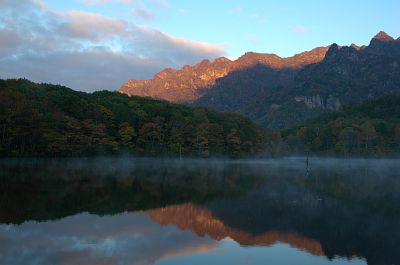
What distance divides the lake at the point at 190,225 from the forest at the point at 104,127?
22884mm

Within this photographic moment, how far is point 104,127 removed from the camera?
6091 cm

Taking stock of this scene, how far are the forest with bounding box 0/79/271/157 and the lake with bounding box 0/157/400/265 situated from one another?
22.9 meters

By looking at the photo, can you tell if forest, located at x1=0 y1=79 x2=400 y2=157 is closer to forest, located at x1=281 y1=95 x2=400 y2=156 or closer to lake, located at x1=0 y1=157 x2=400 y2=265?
forest, located at x1=281 y1=95 x2=400 y2=156

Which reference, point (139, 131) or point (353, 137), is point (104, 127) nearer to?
point (139, 131)

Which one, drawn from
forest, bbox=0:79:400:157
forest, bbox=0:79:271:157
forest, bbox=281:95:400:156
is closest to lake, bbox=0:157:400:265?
forest, bbox=0:79:271:157

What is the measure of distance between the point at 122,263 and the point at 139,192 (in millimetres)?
13558

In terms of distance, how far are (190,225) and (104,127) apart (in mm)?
47743

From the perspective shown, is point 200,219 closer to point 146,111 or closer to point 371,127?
point 146,111

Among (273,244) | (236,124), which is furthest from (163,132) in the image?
(273,244)

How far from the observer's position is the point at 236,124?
90.0 metres

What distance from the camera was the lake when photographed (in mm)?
11219

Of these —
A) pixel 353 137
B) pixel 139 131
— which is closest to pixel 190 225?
pixel 139 131

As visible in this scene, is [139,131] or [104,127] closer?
[104,127]

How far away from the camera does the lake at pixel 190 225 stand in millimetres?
11219
